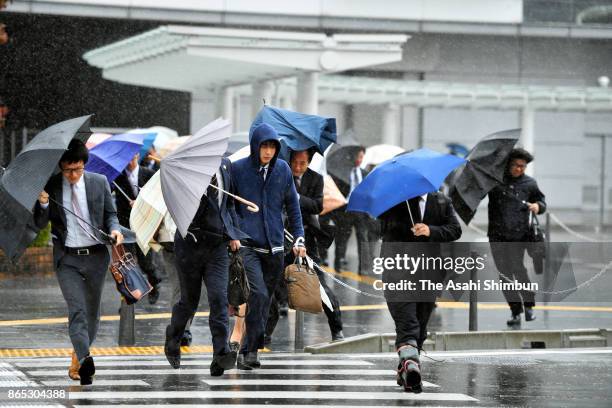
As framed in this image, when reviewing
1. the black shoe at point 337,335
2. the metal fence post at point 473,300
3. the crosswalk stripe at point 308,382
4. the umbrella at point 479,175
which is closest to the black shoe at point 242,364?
the crosswalk stripe at point 308,382

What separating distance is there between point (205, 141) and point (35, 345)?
3.21m

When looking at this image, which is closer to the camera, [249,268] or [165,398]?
[165,398]

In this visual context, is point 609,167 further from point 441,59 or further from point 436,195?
point 436,195

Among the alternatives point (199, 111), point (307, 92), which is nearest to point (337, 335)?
point (307, 92)

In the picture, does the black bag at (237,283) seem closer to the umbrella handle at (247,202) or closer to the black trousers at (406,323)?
the umbrella handle at (247,202)

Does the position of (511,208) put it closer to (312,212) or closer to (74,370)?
(312,212)

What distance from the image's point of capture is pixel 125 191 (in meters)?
13.6

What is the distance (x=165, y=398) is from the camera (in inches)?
338

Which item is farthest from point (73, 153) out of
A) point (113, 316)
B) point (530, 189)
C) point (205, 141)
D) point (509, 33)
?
point (509, 33)

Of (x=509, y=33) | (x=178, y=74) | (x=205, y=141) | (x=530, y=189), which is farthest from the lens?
(x=509, y=33)

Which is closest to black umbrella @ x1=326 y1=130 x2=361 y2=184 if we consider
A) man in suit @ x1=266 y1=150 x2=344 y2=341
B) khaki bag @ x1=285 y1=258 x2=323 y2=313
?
man in suit @ x1=266 y1=150 x2=344 y2=341

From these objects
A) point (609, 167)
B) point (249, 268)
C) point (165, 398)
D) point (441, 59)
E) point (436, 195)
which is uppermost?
point (441, 59)

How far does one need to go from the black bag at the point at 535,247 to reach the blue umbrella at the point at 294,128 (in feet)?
10.5

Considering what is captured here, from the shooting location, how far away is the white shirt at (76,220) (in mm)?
9102
